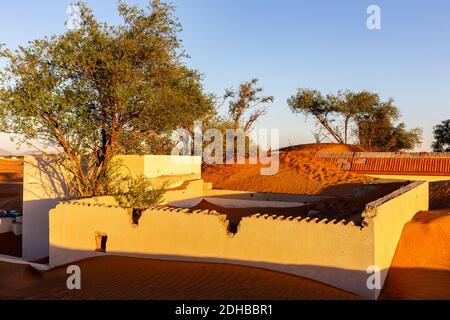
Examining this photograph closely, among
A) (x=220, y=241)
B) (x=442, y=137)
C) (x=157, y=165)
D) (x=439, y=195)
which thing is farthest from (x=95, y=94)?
(x=442, y=137)

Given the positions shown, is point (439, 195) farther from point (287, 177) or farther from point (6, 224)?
point (6, 224)

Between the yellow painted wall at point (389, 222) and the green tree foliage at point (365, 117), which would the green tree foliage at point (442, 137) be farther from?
the yellow painted wall at point (389, 222)

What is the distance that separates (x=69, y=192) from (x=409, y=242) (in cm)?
1243

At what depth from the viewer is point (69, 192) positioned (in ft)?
53.5

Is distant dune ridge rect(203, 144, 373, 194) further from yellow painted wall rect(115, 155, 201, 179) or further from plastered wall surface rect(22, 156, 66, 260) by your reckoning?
plastered wall surface rect(22, 156, 66, 260)

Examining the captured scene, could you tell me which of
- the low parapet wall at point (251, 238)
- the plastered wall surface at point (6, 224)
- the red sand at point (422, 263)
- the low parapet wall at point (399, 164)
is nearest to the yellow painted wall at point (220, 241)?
the low parapet wall at point (251, 238)

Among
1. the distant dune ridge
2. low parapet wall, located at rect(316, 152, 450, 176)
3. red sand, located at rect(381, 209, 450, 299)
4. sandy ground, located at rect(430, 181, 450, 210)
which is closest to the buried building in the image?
red sand, located at rect(381, 209, 450, 299)

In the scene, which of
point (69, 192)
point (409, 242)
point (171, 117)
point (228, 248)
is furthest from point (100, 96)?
point (409, 242)

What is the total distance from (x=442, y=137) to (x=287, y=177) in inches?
1064

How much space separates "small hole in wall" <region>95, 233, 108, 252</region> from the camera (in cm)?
1205

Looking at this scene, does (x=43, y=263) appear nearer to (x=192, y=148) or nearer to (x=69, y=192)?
(x=69, y=192)

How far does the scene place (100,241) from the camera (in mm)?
12164

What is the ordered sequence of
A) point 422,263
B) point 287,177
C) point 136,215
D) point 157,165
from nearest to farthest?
point 422,263 < point 136,215 < point 157,165 < point 287,177

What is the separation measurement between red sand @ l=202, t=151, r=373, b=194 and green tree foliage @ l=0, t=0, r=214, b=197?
26.4ft
